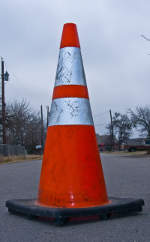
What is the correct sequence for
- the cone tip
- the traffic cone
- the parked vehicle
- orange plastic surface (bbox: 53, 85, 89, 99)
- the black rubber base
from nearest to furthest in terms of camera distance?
the black rubber base, the traffic cone, orange plastic surface (bbox: 53, 85, 89, 99), the cone tip, the parked vehicle

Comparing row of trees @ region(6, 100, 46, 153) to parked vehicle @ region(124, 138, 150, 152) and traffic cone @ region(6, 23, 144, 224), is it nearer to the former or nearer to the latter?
parked vehicle @ region(124, 138, 150, 152)

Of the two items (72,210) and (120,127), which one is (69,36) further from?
(120,127)

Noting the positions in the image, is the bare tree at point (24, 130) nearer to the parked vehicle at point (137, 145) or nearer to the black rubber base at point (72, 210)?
the parked vehicle at point (137, 145)

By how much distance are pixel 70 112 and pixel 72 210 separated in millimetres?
1282

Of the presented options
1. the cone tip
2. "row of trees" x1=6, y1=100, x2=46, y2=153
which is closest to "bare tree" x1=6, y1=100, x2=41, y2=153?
"row of trees" x1=6, y1=100, x2=46, y2=153

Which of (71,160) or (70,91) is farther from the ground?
(70,91)

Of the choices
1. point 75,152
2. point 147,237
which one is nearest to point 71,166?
point 75,152

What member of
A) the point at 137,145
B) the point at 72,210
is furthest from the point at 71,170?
the point at 137,145

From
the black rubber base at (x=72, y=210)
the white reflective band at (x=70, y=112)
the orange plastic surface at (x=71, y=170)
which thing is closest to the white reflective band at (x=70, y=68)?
the white reflective band at (x=70, y=112)

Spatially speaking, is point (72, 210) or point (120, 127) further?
point (120, 127)

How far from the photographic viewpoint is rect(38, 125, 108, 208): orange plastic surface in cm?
412

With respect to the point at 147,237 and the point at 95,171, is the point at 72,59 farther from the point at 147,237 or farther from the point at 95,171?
the point at 147,237

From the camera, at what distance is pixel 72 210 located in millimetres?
3721

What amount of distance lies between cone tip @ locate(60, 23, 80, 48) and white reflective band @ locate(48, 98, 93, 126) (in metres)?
0.76
